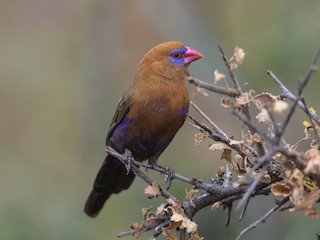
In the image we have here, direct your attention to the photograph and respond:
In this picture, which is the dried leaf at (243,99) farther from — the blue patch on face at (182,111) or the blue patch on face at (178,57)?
the blue patch on face at (178,57)

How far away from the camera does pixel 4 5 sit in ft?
33.3

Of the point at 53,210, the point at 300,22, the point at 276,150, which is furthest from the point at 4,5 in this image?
the point at 276,150

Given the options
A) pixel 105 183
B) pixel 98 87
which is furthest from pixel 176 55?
pixel 98 87

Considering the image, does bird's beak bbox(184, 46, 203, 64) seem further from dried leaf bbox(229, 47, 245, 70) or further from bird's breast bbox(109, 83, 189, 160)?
dried leaf bbox(229, 47, 245, 70)

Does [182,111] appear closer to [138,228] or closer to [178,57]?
[178,57]

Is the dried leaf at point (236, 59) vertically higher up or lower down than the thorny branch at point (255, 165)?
higher up

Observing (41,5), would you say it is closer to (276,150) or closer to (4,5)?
(4,5)

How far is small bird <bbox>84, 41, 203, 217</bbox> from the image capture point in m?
3.87

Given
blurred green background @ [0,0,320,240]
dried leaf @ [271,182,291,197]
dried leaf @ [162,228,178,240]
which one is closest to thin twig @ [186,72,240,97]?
dried leaf @ [271,182,291,197]

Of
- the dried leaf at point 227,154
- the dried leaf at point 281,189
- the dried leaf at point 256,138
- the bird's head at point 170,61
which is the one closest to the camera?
the dried leaf at point 281,189

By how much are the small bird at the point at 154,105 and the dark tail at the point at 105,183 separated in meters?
0.11

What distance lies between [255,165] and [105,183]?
8.57 feet

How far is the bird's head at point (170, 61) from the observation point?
398cm

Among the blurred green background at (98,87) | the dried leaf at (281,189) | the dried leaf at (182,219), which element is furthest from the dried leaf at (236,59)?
the blurred green background at (98,87)
